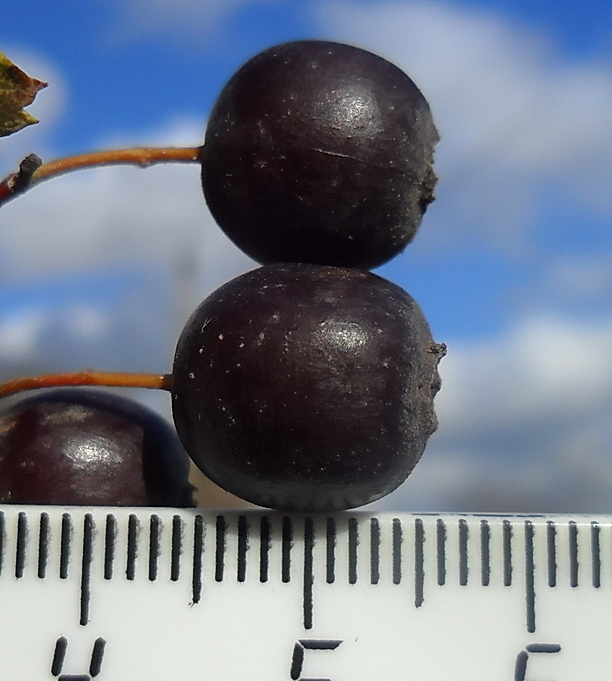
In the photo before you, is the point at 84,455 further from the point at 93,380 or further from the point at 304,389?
the point at 304,389

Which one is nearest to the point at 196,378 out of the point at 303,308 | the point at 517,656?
the point at 303,308

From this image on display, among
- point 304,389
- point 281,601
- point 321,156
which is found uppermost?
point 321,156

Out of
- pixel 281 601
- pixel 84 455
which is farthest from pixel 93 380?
pixel 281 601

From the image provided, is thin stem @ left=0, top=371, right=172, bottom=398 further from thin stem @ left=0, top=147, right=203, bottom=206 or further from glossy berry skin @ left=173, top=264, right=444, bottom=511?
thin stem @ left=0, top=147, right=203, bottom=206

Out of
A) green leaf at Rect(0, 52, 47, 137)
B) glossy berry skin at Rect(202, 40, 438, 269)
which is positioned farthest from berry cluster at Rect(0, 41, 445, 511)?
green leaf at Rect(0, 52, 47, 137)

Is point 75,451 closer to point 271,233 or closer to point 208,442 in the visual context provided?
point 208,442

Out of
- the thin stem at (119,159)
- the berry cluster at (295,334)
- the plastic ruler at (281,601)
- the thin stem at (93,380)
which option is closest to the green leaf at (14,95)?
the thin stem at (119,159)
